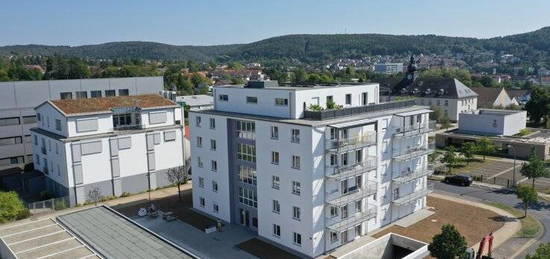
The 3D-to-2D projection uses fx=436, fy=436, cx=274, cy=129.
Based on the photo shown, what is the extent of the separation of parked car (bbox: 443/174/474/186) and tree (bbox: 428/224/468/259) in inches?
968

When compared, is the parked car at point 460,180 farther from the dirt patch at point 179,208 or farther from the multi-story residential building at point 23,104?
the multi-story residential building at point 23,104

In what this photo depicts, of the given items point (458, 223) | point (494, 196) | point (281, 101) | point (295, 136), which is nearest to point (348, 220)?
point (295, 136)

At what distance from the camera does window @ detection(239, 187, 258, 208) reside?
3862 cm

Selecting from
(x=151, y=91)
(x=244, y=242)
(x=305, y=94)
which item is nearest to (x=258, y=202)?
(x=244, y=242)

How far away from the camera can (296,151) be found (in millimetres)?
33219

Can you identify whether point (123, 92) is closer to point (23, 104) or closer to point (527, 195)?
point (23, 104)

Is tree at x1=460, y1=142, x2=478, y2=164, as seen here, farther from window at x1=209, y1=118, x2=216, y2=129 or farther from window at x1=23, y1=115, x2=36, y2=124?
window at x1=23, y1=115, x2=36, y2=124

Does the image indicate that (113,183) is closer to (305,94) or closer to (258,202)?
(258,202)

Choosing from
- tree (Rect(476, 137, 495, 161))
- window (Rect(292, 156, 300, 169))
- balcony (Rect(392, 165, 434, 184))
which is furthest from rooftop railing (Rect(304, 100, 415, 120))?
tree (Rect(476, 137, 495, 161))

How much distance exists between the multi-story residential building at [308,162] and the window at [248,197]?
0.09 meters

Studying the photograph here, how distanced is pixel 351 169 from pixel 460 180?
24.8 meters

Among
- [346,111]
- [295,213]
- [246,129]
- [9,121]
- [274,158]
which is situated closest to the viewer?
[295,213]

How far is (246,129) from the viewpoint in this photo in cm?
3841

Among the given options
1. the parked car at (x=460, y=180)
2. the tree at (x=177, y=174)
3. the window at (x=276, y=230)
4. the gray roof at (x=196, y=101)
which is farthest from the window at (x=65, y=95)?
the parked car at (x=460, y=180)
